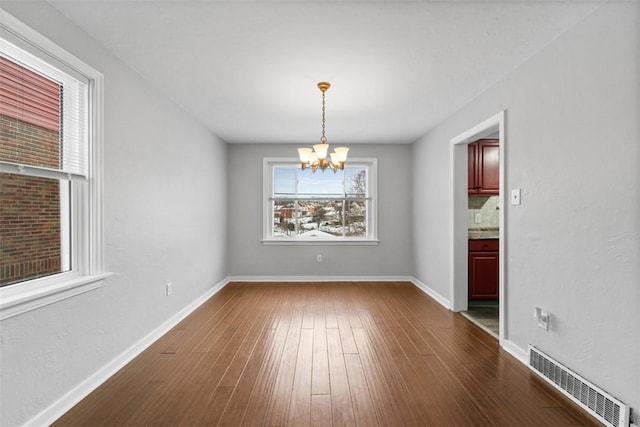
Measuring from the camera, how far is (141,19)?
2209mm

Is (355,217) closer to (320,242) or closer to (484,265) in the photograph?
(320,242)

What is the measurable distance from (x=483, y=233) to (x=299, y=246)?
299 centimetres

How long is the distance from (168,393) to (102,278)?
3.14ft

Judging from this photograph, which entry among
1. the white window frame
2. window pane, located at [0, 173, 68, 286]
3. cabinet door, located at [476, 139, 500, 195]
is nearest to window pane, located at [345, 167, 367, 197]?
cabinet door, located at [476, 139, 500, 195]

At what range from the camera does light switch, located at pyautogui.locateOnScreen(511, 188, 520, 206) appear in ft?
9.53

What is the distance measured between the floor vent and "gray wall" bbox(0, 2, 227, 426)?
332 cm

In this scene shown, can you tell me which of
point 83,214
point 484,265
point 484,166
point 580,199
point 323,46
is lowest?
point 484,265

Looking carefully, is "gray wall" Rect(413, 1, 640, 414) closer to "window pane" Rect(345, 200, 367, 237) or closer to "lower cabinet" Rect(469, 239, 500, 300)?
"lower cabinet" Rect(469, 239, 500, 300)

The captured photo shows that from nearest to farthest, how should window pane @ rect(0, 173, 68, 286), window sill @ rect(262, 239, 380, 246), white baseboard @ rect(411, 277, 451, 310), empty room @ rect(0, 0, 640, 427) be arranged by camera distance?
1. window pane @ rect(0, 173, 68, 286)
2. empty room @ rect(0, 0, 640, 427)
3. white baseboard @ rect(411, 277, 451, 310)
4. window sill @ rect(262, 239, 380, 246)

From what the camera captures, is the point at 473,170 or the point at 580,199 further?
the point at 473,170

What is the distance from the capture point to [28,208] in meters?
2.01

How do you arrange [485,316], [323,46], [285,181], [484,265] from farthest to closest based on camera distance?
[285,181] → [484,265] → [485,316] → [323,46]

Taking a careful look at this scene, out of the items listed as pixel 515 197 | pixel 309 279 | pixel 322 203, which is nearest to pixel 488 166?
pixel 515 197

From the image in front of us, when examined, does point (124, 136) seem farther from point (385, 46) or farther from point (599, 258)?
point (599, 258)
